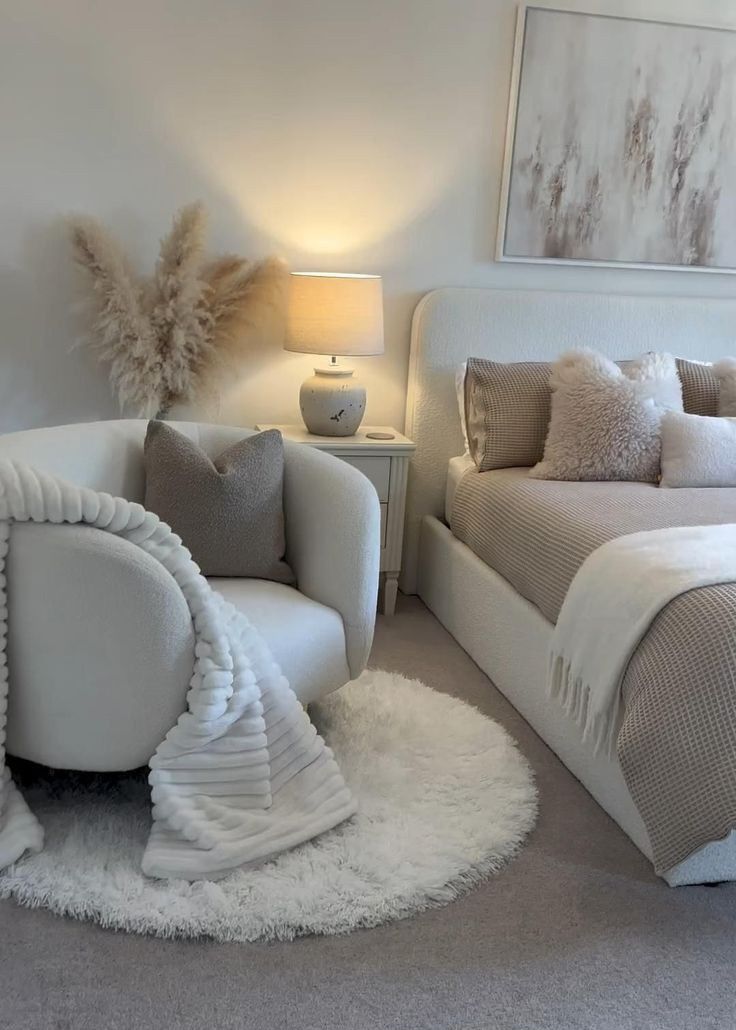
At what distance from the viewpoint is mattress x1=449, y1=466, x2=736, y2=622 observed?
2496mm

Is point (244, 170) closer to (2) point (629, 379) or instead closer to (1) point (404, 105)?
(1) point (404, 105)

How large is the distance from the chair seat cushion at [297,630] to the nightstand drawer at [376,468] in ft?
2.99

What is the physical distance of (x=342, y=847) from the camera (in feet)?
6.57

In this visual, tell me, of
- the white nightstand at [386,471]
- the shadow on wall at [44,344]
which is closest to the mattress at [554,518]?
the white nightstand at [386,471]

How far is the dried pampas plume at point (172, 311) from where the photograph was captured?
3.10 meters

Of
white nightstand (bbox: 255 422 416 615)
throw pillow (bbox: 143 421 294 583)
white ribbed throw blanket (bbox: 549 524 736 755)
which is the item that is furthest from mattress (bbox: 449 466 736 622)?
throw pillow (bbox: 143 421 294 583)

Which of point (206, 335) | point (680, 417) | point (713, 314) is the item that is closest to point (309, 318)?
point (206, 335)

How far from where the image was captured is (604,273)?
12.1 feet

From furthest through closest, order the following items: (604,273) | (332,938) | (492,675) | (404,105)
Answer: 1. (604,273)
2. (404,105)
3. (492,675)
4. (332,938)

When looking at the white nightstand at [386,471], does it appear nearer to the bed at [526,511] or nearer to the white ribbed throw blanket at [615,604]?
the bed at [526,511]

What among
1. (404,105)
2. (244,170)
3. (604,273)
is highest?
(404,105)

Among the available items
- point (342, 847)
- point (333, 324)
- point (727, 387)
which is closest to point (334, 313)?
point (333, 324)

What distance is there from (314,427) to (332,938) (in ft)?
6.20

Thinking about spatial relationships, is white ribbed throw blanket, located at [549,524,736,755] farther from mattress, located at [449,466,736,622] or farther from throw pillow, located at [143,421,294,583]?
throw pillow, located at [143,421,294,583]
